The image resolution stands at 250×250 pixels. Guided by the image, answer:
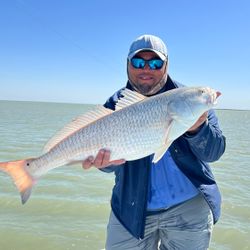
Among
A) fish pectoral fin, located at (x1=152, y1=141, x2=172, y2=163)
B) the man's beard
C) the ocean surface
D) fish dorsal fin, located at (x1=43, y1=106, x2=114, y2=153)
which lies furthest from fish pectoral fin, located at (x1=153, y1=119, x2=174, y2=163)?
the ocean surface

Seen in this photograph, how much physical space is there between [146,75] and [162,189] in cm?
113

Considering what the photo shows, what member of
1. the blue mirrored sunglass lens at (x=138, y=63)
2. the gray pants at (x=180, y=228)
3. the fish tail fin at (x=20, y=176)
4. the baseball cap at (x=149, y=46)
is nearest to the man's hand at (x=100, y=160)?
the fish tail fin at (x=20, y=176)

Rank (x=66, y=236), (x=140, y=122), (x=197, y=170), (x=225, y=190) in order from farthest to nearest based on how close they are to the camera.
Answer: (x=225, y=190) < (x=66, y=236) < (x=197, y=170) < (x=140, y=122)

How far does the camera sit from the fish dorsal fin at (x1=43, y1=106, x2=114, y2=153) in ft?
11.7

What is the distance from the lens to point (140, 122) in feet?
11.1

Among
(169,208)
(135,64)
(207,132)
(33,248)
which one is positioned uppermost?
(135,64)

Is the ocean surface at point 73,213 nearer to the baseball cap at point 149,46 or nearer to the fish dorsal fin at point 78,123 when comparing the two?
the fish dorsal fin at point 78,123

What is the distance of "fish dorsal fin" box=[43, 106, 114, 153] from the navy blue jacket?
0.46 m

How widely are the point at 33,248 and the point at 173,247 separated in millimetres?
3575

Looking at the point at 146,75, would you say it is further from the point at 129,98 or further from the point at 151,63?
the point at 129,98

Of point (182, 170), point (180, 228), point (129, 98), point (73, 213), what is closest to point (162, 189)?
point (182, 170)

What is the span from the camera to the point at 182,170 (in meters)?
3.73

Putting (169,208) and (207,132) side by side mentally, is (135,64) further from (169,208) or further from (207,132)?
(169,208)

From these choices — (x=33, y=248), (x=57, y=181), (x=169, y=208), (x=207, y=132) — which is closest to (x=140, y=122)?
(x=207, y=132)
